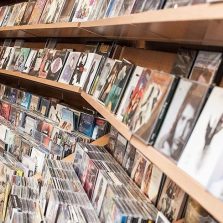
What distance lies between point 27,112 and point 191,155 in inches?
80.4

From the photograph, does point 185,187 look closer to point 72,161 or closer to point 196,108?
point 196,108

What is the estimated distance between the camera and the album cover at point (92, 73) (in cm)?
181

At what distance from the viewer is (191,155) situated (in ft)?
2.53

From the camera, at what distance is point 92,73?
1832 mm

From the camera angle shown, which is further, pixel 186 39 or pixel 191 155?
pixel 186 39

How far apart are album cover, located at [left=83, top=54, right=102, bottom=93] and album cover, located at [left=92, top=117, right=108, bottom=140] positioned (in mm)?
270

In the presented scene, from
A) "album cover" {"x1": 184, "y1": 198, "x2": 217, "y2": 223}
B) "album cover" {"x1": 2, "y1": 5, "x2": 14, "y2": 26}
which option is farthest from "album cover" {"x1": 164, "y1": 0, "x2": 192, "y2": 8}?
"album cover" {"x1": 2, "y1": 5, "x2": 14, "y2": 26}

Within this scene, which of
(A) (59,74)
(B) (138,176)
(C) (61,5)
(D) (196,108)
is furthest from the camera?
A: (C) (61,5)

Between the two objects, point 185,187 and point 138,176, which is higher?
point 185,187

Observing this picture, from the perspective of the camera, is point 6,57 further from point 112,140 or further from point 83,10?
point 112,140

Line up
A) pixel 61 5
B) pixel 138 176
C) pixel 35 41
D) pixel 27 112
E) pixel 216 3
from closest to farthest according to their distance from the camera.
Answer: pixel 216 3
pixel 138 176
pixel 61 5
pixel 27 112
pixel 35 41

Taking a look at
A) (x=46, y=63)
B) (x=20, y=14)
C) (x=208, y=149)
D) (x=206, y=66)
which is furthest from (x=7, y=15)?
(x=208, y=149)

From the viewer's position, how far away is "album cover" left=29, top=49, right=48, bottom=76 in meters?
2.51

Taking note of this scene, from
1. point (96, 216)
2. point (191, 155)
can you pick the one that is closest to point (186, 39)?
point (191, 155)
